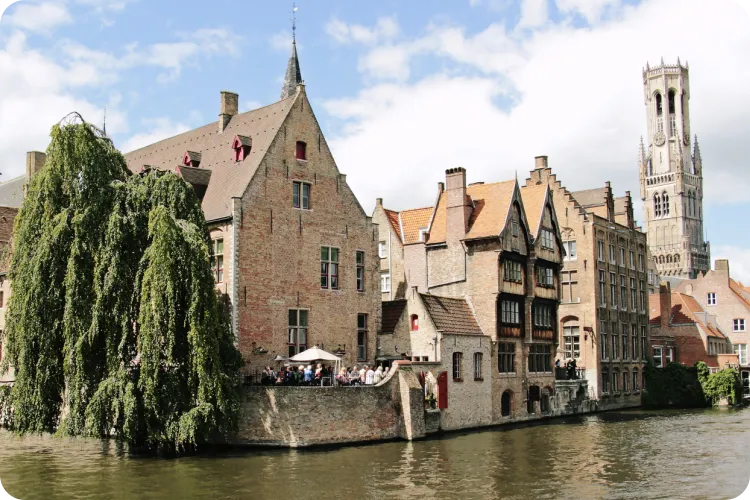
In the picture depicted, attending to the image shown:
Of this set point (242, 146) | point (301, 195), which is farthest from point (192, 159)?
point (301, 195)

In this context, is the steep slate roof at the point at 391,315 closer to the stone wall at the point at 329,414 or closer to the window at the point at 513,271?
the window at the point at 513,271

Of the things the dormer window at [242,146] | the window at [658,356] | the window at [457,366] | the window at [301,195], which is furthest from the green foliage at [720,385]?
the dormer window at [242,146]

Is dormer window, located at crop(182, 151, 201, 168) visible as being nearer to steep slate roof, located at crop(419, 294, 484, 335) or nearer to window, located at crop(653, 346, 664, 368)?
steep slate roof, located at crop(419, 294, 484, 335)

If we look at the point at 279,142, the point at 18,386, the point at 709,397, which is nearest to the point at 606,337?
the point at 709,397

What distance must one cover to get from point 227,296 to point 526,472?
13.3 metres

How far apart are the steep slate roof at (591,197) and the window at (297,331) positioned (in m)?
25.7

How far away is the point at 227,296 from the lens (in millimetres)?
31984

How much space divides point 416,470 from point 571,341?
96.1 ft

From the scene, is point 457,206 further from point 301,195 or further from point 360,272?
point 301,195

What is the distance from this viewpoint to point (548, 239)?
43625 mm

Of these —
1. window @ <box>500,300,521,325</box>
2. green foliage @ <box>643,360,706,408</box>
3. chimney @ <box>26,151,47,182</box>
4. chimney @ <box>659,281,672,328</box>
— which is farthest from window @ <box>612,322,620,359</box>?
chimney @ <box>26,151,47,182</box>

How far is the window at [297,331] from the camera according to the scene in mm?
34031

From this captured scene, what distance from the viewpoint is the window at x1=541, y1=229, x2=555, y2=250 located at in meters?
43.2

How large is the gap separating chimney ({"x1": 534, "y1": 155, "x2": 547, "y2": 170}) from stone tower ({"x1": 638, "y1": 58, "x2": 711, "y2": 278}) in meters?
100
